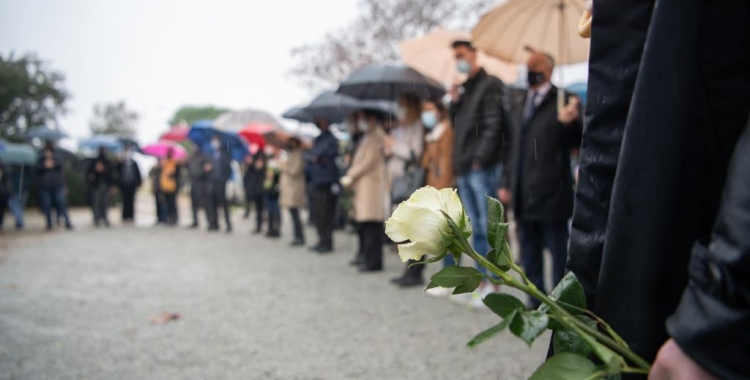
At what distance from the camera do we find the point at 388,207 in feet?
22.0

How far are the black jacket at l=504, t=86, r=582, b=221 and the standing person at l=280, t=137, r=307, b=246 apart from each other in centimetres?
538

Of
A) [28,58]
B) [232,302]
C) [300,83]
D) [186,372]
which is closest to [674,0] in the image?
[186,372]

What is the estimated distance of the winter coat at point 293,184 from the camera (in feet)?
30.3

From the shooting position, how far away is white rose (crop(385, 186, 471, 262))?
86cm

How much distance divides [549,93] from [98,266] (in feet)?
19.7

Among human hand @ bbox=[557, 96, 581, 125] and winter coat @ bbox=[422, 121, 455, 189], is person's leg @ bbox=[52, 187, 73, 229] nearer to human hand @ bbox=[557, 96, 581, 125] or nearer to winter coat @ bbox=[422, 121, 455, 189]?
winter coat @ bbox=[422, 121, 455, 189]

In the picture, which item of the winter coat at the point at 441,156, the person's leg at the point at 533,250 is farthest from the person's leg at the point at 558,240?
the winter coat at the point at 441,156

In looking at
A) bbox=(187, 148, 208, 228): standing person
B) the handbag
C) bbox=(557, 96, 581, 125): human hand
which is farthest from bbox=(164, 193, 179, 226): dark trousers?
bbox=(557, 96, 581, 125): human hand

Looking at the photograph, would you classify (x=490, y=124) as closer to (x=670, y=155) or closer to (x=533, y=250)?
(x=533, y=250)

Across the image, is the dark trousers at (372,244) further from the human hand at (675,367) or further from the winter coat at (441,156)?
the human hand at (675,367)

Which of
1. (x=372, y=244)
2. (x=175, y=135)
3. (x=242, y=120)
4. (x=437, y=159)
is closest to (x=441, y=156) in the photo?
(x=437, y=159)

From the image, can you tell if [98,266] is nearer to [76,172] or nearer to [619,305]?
[619,305]

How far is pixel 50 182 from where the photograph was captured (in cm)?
1205

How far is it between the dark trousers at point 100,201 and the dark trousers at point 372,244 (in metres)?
8.80
